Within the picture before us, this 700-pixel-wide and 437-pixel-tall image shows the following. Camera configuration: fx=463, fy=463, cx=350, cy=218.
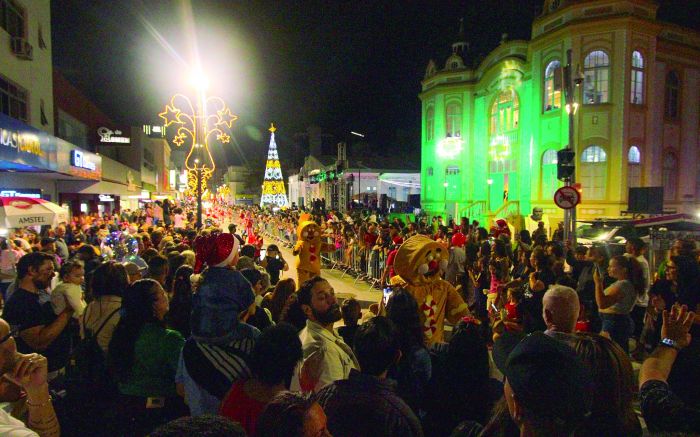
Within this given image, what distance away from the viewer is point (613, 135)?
21.5 metres

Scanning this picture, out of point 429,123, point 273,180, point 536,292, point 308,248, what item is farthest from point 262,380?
point 273,180

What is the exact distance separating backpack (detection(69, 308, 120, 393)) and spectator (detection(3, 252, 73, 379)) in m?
0.40

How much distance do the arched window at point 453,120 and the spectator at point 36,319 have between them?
3025 centimetres

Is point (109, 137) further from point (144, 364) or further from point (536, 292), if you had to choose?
point (144, 364)

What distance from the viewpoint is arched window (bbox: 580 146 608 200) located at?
21.7 m

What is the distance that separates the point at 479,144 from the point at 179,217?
1994 centimetres

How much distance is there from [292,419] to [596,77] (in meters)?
24.5

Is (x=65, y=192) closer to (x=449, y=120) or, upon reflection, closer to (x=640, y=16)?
(x=449, y=120)

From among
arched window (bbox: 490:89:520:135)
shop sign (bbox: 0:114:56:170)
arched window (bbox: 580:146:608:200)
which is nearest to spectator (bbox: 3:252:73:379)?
shop sign (bbox: 0:114:56:170)

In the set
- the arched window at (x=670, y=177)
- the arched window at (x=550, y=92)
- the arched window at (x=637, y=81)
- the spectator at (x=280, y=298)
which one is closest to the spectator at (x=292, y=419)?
the spectator at (x=280, y=298)

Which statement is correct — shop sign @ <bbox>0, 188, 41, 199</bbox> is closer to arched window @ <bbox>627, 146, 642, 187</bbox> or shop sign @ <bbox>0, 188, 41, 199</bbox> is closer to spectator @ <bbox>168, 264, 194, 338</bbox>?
spectator @ <bbox>168, 264, 194, 338</bbox>

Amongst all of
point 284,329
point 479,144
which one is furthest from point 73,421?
point 479,144

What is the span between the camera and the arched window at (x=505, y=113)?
27062mm

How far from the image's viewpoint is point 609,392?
2291mm
